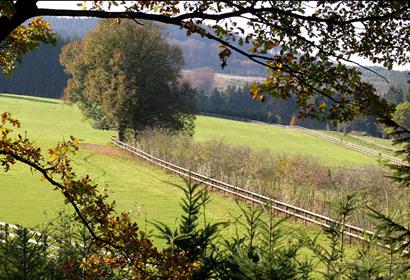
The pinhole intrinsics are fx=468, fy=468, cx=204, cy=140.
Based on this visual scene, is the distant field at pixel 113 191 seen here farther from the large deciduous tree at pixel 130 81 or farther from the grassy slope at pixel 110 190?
the large deciduous tree at pixel 130 81

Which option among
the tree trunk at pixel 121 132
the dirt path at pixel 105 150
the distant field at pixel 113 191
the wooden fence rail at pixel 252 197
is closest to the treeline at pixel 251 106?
the tree trunk at pixel 121 132

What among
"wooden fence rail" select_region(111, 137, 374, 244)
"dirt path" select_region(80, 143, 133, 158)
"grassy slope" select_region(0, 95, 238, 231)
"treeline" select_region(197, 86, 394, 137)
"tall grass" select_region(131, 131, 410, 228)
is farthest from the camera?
"treeline" select_region(197, 86, 394, 137)

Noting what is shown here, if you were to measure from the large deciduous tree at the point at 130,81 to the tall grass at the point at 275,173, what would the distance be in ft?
8.25

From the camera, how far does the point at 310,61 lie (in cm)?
530

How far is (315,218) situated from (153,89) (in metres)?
21.5

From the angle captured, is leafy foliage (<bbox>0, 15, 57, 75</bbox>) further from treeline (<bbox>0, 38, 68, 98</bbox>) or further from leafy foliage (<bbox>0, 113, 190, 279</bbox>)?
treeline (<bbox>0, 38, 68, 98</bbox>)

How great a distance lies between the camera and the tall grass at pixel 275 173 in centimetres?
2367

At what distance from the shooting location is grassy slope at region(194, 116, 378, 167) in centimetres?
5385

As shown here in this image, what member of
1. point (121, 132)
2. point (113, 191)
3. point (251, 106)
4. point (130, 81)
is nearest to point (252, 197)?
point (113, 191)

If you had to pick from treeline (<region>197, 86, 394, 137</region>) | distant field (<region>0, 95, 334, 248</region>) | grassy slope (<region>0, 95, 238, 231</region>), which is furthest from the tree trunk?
treeline (<region>197, 86, 394, 137</region>)

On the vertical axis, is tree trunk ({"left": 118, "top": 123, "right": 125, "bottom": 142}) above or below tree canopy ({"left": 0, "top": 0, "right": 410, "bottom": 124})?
below

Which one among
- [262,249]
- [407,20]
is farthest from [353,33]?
[262,249]

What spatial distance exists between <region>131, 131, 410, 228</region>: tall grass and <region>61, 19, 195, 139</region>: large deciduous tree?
8.25 ft

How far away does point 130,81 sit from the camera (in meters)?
37.7
